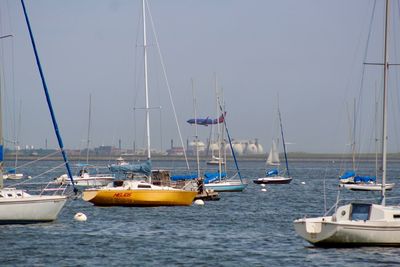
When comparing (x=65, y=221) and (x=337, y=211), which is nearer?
(x=337, y=211)

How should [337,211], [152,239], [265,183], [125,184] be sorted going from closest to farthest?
[337,211], [152,239], [125,184], [265,183]

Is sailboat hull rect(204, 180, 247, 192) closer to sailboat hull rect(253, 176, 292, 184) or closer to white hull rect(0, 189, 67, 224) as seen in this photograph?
sailboat hull rect(253, 176, 292, 184)

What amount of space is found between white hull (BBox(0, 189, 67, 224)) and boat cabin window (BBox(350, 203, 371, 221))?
16.9 metres

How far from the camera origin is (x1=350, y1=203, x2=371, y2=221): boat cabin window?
40031mm

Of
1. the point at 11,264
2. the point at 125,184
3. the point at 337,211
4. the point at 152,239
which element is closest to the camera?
the point at 11,264

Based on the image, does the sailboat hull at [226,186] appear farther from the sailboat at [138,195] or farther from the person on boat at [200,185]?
the sailboat at [138,195]

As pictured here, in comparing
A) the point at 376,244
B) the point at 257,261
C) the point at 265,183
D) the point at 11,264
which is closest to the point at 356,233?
the point at 376,244

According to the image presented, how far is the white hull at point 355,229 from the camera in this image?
3959 centimetres

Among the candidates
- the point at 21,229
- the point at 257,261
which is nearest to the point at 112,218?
the point at 21,229

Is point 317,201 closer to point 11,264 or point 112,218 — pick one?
point 112,218

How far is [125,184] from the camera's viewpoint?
64.8 metres

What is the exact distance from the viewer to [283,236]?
48531 mm

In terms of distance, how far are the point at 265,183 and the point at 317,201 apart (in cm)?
3929

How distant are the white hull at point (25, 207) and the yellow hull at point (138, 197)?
13.1m
